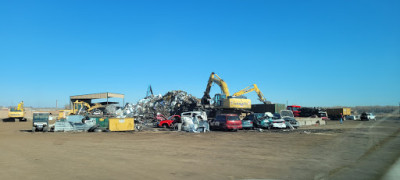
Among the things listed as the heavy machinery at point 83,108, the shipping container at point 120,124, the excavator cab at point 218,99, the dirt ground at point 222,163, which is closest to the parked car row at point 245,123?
the shipping container at point 120,124

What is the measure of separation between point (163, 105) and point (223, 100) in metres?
10.9

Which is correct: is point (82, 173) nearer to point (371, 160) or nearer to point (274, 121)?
point (371, 160)

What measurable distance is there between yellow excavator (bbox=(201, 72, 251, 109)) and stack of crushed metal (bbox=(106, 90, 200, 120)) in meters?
1.72

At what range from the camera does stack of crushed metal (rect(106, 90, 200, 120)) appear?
124 ft

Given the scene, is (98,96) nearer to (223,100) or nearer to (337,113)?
(223,100)

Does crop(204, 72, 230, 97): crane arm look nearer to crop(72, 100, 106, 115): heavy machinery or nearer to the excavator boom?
the excavator boom

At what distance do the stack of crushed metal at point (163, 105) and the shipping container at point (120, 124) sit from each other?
13.4m

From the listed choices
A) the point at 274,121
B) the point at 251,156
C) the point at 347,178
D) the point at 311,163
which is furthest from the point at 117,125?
the point at 347,178

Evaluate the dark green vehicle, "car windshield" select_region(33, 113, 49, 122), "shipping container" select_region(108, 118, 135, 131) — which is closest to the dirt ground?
"shipping container" select_region(108, 118, 135, 131)

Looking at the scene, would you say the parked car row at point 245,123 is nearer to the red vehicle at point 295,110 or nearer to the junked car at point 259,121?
the junked car at point 259,121

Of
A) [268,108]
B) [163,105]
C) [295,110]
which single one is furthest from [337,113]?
[163,105]

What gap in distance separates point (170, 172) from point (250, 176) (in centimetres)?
211

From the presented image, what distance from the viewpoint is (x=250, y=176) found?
6.76 m

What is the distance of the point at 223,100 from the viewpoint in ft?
107
